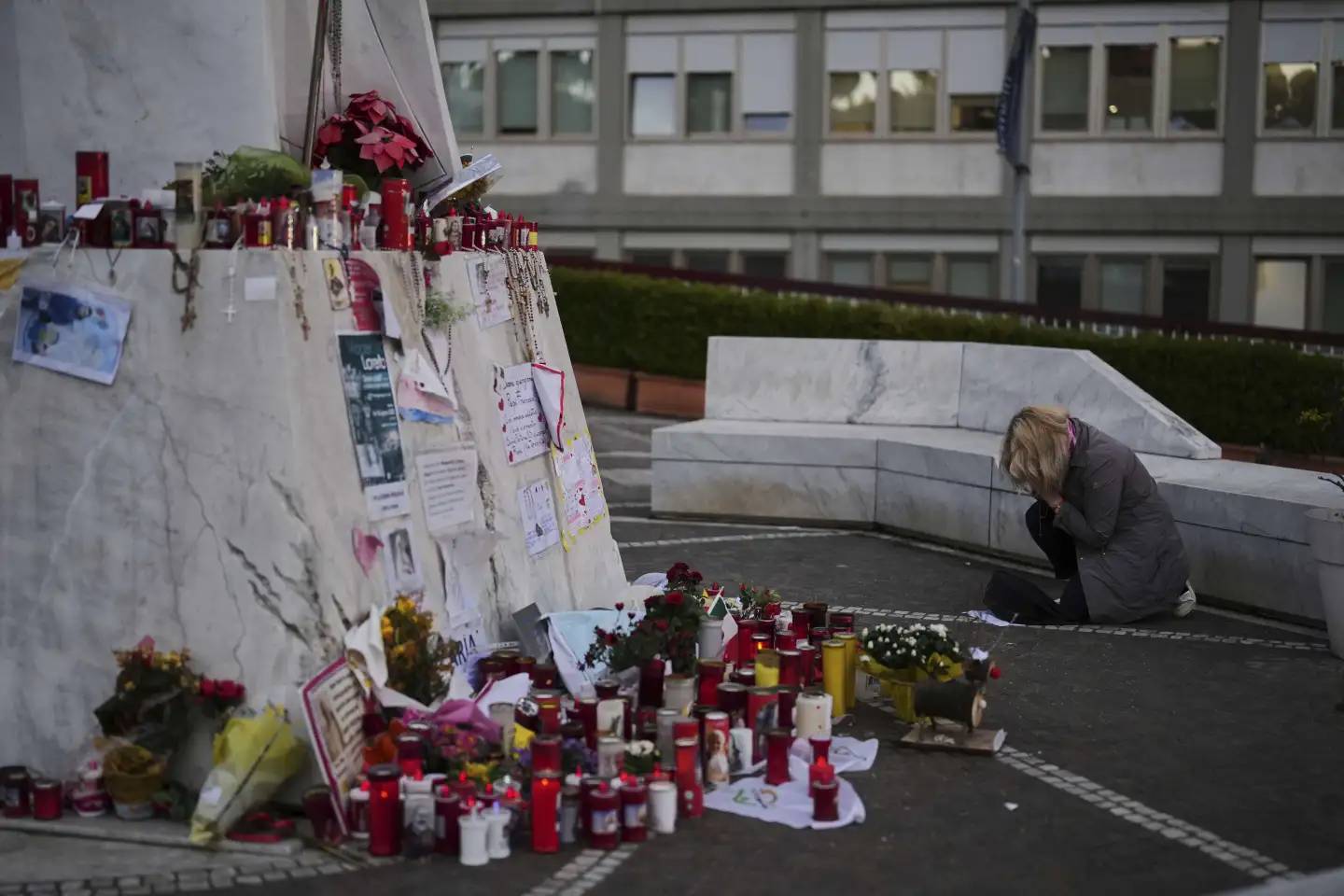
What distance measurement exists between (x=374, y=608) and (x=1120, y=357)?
1366 cm

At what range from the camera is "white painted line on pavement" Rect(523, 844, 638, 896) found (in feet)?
16.5

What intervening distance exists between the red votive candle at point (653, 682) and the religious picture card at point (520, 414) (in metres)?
1.32

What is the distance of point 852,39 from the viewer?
2712 cm

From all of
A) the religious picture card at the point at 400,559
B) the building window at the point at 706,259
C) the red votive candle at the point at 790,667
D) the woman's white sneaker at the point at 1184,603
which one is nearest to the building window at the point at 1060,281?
the building window at the point at 706,259

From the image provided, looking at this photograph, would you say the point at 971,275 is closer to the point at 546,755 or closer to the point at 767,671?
the point at 767,671

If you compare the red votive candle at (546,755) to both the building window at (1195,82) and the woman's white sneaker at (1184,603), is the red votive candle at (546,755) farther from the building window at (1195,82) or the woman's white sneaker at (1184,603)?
the building window at (1195,82)

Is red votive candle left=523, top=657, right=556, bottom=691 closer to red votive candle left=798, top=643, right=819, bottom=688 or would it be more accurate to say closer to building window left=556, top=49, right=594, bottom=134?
red votive candle left=798, top=643, right=819, bottom=688

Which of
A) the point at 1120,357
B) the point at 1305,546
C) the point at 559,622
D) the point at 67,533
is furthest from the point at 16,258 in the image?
the point at 1120,357

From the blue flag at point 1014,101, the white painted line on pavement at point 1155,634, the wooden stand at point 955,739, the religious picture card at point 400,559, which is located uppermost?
the blue flag at point 1014,101

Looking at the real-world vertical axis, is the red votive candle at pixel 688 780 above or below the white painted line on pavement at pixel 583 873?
above

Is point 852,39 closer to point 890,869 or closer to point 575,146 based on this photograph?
point 575,146

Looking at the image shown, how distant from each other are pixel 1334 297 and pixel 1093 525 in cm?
1933

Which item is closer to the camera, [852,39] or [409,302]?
[409,302]

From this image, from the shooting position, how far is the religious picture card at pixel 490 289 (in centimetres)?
732
